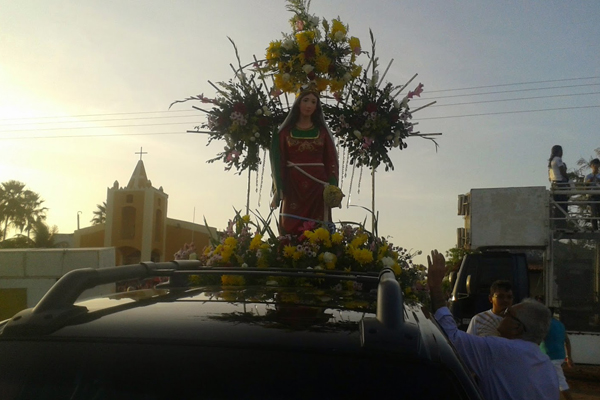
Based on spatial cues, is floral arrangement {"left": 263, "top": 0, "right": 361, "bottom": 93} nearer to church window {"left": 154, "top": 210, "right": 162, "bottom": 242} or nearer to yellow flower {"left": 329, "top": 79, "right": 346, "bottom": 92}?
yellow flower {"left": 329, "top": 79, "right": 346, "bottom": 92}

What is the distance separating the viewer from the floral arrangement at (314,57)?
678 centimetres

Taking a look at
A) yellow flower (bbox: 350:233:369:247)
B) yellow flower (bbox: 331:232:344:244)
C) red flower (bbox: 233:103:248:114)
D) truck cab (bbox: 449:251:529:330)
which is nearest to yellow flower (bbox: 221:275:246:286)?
yellow flower (bbox: 331:232:344:244)

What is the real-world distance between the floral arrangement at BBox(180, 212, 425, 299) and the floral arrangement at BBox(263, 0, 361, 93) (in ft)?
7.38

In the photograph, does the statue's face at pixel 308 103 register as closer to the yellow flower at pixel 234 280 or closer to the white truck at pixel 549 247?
the yellow flower at pixel 234 280

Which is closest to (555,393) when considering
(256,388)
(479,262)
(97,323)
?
(256,388)

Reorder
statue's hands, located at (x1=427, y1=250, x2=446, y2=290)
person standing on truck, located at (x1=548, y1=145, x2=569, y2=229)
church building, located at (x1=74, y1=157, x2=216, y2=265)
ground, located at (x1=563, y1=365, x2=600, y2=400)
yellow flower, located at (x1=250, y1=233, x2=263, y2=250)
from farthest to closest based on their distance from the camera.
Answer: church building, located at (x1=74, y1=157, x2=216, y2=265) < person standing on truck, located at (x1=548, y1=145, x2=569, y2=229) < ground, located at (x1=563, y1=365, x2=600, y2=400) < yellow flower, located at (x1=250, y1=233, x2=263, y2=250) < statue's hands, located at (x1=427, y1=250, x2=446, y2=290)

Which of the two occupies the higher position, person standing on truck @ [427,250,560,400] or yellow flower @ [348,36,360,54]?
yellow flower @ [348,36,360,54]

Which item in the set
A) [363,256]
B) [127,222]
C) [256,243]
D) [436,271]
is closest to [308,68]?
[256,243]

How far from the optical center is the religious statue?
268 inches

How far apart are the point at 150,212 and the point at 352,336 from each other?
132ft

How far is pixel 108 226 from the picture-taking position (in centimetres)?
4128

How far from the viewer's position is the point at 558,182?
12172mm

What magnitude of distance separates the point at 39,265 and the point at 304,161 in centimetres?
811

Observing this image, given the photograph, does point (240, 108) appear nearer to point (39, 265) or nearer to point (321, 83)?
point (321, 83)
